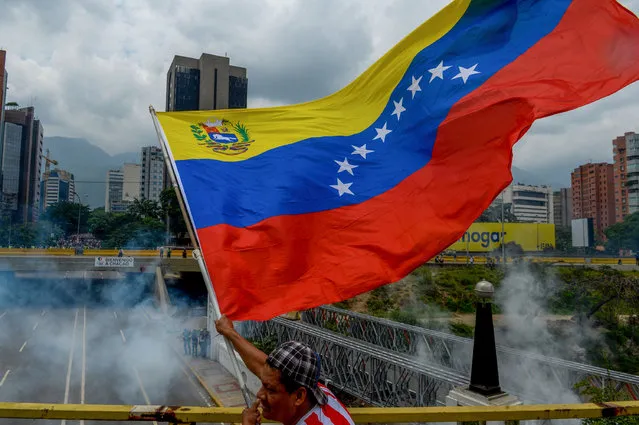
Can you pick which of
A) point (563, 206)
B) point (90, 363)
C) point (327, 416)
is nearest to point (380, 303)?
point (90, 363)

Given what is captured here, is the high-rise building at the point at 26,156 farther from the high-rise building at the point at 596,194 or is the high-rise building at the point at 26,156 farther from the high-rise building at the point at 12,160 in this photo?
the high-rise building at the point at 596,194

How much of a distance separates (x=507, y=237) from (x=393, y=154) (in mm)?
52063

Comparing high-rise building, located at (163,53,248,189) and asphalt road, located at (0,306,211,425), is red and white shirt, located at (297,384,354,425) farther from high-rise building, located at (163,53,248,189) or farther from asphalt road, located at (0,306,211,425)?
high-rise building, located at (163,53,248,189)

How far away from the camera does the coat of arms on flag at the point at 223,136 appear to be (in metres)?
5.07

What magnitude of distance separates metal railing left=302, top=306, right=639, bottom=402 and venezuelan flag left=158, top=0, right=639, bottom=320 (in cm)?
520

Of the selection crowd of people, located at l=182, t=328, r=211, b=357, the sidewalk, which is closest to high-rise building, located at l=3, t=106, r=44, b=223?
crowd of people, located at l=182, t=328, r=211, b=357

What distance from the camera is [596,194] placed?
118 metres

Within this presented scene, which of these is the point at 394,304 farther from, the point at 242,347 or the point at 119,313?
the point at 242,347

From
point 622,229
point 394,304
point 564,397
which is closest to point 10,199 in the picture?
point 394,304

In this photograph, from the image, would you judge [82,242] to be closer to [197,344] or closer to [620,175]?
[197,344]

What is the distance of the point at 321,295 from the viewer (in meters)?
3.69

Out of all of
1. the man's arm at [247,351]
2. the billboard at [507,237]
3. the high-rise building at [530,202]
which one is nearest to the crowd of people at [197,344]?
the man's arm at [247,351]

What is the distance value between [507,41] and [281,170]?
2.81m

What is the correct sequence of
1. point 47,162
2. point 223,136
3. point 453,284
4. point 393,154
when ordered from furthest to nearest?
point 47,162 → point 453,284 → point 223,136 → point 393,154
